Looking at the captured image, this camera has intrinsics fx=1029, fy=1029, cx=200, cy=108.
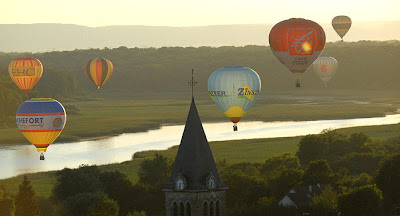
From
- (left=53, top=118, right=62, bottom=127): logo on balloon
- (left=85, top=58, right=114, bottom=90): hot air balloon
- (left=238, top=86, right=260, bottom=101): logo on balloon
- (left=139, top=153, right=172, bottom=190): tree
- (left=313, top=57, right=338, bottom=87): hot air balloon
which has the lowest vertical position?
(left=139, top=153, right=172, bottom=190): tree

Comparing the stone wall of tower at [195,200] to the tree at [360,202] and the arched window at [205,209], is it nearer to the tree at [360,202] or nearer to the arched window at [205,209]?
the arched window at [205,209]

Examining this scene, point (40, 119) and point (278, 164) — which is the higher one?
point (40, 119)

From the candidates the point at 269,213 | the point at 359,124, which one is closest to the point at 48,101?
the point at 269,213

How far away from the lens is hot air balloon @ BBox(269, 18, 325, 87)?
88938 millimetres

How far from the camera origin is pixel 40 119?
86.7 metres

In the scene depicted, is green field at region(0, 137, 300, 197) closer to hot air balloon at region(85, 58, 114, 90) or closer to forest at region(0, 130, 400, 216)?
forest at region(0, 130, 400, 216)

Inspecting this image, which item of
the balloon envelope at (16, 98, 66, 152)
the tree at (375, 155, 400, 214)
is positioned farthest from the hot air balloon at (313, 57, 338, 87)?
the tree at (375, 155, 400, 214)

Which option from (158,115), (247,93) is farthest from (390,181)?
(158,115)

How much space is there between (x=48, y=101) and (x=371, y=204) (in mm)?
32781

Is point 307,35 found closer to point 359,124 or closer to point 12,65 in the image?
point 12,65

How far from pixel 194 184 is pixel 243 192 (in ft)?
81.7

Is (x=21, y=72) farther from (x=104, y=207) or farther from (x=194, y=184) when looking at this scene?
(x=194, y=184)

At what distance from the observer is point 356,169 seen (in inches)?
3595

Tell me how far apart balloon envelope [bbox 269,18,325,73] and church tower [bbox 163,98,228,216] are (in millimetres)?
37812
